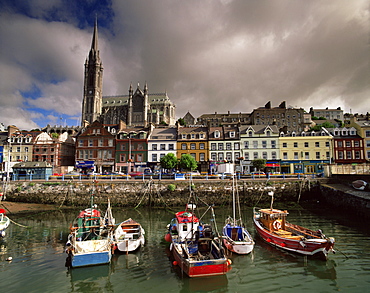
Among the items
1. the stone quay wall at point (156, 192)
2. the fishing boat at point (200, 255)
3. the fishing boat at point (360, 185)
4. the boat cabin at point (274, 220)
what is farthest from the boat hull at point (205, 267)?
the fishing boat at point (360, 185)

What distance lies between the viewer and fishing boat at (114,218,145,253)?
15.7 m

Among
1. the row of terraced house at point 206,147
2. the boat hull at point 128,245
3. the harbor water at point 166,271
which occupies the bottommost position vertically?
the harbor water at point 166,271

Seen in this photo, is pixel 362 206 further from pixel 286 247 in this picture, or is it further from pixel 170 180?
pixel 170 180

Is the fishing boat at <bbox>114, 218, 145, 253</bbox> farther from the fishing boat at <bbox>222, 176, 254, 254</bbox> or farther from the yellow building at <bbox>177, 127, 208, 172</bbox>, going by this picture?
the yellow building at <bbox>177, 127, 208, 172</bbox>

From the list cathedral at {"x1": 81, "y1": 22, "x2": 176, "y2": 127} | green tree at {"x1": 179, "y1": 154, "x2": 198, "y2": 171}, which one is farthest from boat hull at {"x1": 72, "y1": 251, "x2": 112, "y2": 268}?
cathedral at {"x1": 81, "y1": 22, "x2": 176, "y2": 127}

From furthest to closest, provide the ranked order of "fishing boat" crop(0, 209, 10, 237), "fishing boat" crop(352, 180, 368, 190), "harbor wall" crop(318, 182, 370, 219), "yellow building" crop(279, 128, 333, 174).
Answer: "yellow building" crop(279, 128, 333, 174), "fishing boat" crop(352, 180, 368, 190), "harbor wall" crop(318, 182, 370, 219), "fishing boat" crop(0, 209, 10, 237)

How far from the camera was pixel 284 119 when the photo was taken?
95.0m

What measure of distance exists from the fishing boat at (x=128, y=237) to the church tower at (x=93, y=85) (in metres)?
137

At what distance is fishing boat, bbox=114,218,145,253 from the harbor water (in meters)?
0.51

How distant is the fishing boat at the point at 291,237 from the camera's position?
14.3 metres

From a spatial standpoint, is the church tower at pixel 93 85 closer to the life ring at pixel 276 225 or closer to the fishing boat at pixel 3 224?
the fishing boat at pixel 3 224

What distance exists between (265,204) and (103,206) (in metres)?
23.4

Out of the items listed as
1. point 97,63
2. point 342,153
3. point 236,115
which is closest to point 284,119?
point 236,115

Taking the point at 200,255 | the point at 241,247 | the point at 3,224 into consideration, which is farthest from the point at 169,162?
the point at 200,255
